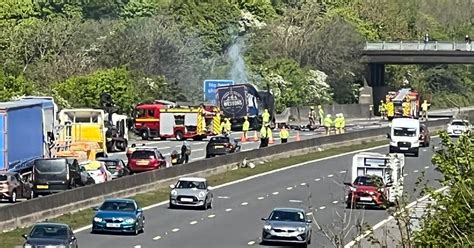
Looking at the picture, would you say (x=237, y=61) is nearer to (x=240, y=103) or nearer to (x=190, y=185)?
(x=240, y=103)

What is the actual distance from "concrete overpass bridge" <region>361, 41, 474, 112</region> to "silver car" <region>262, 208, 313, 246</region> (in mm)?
86387

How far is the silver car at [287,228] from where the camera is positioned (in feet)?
143

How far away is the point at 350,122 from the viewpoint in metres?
122

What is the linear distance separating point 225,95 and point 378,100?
155 ft

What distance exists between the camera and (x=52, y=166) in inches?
2066

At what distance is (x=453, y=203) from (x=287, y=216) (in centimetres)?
2432

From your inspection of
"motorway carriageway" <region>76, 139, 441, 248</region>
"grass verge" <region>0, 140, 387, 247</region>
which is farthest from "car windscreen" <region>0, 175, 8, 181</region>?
"motorway carriageway" <region>76, 139, 441, 248</region>

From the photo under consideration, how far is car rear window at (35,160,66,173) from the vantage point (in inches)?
2064

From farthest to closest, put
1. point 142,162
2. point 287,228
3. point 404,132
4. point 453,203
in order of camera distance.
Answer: point 404,132 → point 142,162 → point 287,228 → point 453,203

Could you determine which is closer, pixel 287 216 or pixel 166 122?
pixel 287 216

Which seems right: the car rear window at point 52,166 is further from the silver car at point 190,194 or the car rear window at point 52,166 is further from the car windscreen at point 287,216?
the car windscreen at point 287,216

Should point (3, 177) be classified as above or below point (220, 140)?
below

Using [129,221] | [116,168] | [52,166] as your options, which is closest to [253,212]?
[116,168]

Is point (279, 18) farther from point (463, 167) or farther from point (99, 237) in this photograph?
point (463, 167)
